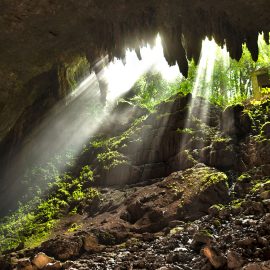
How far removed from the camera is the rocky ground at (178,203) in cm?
730

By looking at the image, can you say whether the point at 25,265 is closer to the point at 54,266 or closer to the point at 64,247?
the point at 54,266

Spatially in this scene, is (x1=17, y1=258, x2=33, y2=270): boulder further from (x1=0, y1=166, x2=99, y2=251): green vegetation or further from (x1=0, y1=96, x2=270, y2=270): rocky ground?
(x1=0, y1=166, x2=99, y2=251): green vegetation

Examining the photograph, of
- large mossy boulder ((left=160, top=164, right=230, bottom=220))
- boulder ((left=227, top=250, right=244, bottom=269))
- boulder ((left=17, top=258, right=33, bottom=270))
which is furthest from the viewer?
large mossy boulder ((left=160, top=164, right=230, bottom=220))

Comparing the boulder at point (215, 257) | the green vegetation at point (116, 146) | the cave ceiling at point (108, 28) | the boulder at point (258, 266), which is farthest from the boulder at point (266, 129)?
the boulder at point (258, 266)

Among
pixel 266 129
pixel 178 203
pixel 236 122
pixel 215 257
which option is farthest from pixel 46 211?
pixel 215 257

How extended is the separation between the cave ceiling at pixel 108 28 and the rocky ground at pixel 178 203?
445 cm

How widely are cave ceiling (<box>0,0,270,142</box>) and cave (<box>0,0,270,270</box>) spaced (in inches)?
1.2

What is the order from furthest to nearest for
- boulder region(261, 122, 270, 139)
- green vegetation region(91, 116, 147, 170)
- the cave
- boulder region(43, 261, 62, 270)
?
green vegetation region(91, 116, 147, 170) < boulder region(261, 122, 270, 139) < boulder region(43, 261, 62, 270) < the cave

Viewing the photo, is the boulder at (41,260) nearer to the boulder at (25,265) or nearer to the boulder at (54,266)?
the boulder at (25,265)

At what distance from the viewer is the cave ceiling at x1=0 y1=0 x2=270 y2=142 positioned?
7234 millimetres

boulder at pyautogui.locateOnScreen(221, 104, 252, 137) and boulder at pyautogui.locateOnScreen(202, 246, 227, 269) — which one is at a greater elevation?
boulder at pyautogui.locateOnScreen(221, 104, 252, 137)

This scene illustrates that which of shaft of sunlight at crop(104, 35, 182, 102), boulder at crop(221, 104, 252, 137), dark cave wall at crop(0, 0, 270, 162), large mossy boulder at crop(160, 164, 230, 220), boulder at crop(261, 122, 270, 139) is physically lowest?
large mossy boulder at crop(160, 164, 230, 220)

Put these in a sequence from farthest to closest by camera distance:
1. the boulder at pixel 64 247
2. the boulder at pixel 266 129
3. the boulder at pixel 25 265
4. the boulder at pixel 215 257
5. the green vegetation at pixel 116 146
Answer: the green vegetation at pixel 116 146
the boulder at pixel 266 129
the boulder at pixel 64 247
the boulder at pixel 25 265
the boulder at pixel 215 257

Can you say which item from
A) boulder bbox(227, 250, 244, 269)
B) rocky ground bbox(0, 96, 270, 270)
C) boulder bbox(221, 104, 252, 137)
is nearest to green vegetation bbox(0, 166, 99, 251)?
rocky ground bbox(0, 96, 270, 270)
